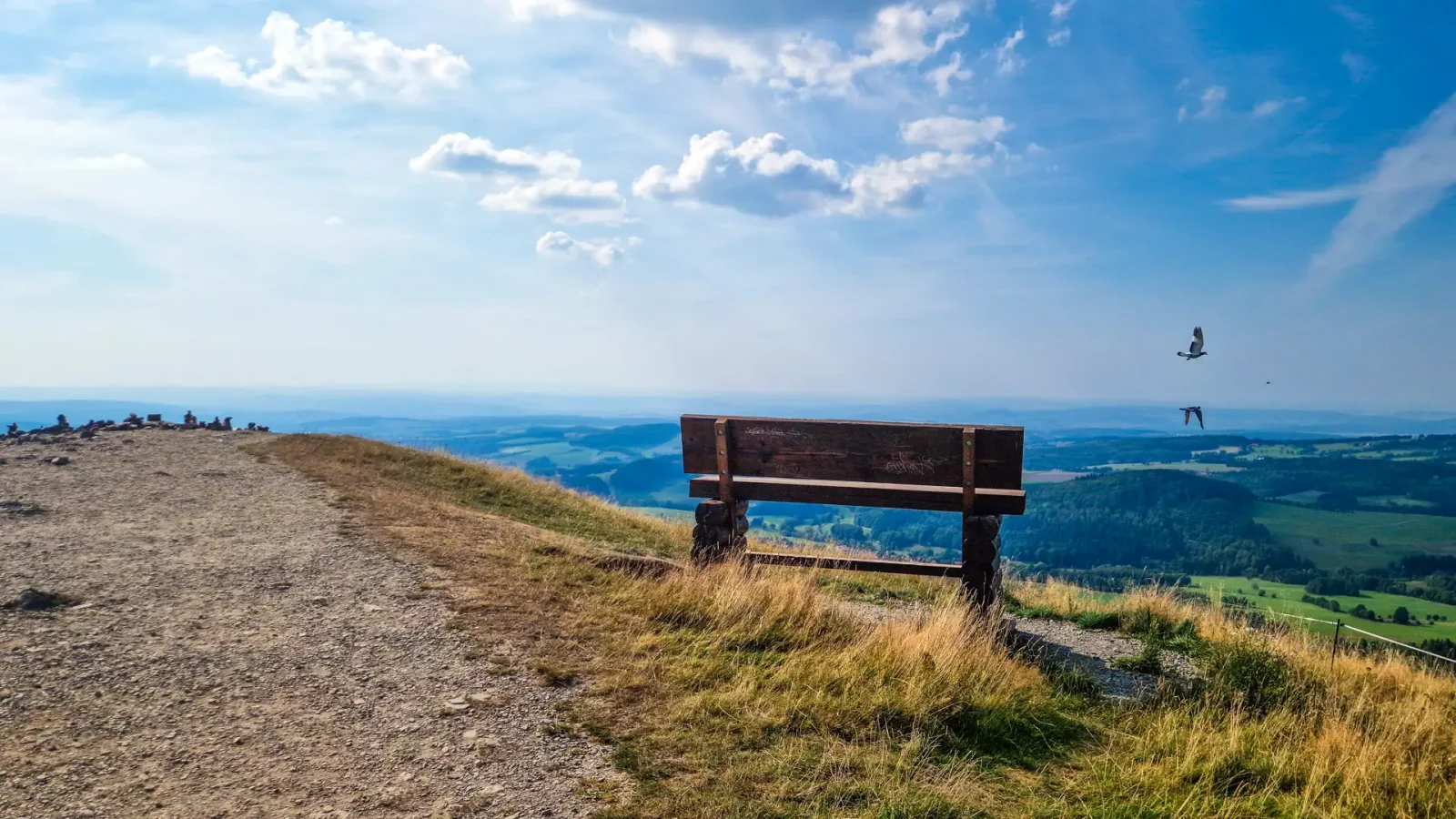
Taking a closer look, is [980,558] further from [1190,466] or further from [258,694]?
[1190,466]

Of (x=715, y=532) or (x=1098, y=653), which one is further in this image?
(x=715, y=532)

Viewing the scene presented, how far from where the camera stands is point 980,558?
8062 mm

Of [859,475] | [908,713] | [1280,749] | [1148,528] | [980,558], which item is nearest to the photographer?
[1280,749]

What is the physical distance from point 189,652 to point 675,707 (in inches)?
157

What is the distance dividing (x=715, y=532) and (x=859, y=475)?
1.90 meters

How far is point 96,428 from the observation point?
21.9 metres

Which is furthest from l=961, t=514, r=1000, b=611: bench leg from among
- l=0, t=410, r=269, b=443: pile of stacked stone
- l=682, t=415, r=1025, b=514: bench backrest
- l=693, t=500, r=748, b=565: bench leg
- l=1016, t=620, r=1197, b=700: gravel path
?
l=0, t=410, r=269, b=443: pile of stacked stone

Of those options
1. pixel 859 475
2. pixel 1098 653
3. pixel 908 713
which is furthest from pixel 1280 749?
pixel 859 475

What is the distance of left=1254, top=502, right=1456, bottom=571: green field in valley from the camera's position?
70.2m

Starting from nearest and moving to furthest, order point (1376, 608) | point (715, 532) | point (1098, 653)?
point (1098, 653)
point (715, 532)
point (1376, 608)

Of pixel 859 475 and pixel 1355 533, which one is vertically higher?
pixel 859 475

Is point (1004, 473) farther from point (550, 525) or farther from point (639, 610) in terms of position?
point (550, 525)

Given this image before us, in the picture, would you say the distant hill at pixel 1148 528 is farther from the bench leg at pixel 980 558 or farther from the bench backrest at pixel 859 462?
the bench backrest at pixel 859 462

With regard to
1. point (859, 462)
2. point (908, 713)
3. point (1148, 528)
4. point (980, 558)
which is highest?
point (859, 462)
